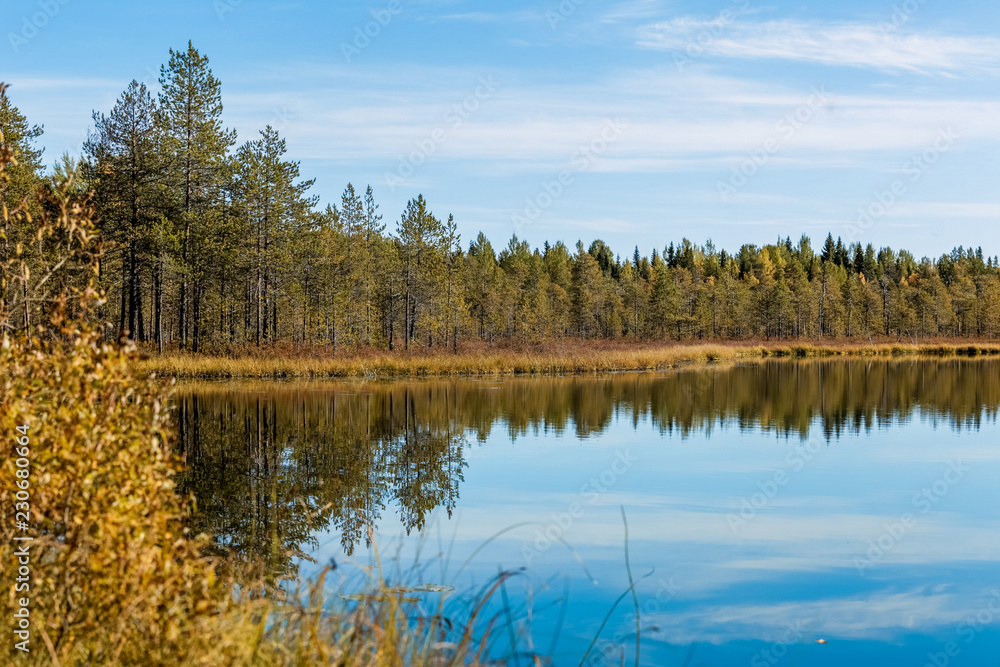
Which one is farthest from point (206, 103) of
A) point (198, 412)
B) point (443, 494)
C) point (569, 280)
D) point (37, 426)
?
point (569, 280)

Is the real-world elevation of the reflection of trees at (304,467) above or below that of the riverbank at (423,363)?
below

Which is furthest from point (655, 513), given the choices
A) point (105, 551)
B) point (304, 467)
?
point (105, 551)

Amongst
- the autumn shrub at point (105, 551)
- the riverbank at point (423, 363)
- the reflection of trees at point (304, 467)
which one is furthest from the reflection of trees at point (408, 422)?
the riverbank at point (423, 363)

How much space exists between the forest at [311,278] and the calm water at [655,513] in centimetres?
483

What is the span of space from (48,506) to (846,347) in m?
87.7

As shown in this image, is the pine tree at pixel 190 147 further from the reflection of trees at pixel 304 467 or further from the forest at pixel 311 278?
the reflection of trees at pixel 304 467

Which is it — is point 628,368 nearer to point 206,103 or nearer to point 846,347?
point 206,103

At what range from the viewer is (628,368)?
5359 centimetres

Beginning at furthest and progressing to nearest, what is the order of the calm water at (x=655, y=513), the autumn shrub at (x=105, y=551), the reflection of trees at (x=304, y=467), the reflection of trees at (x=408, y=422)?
the reflection of trees at (x=408, y=422), the reflection of trees at (x=304, y=467), the calm water at (x=655, y=513), the autumn shrub at (x=105, y=551)

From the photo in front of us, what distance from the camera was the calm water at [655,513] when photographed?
9.28 m

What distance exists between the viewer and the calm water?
9.28m

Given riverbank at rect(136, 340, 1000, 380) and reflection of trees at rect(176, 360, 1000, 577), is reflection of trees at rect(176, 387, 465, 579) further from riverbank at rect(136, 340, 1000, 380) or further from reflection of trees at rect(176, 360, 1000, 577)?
riverbank at rect(136, 340, 1000, 380)

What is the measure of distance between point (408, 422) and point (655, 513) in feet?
40.7

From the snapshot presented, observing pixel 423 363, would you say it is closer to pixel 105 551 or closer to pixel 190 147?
pixel 190 147
